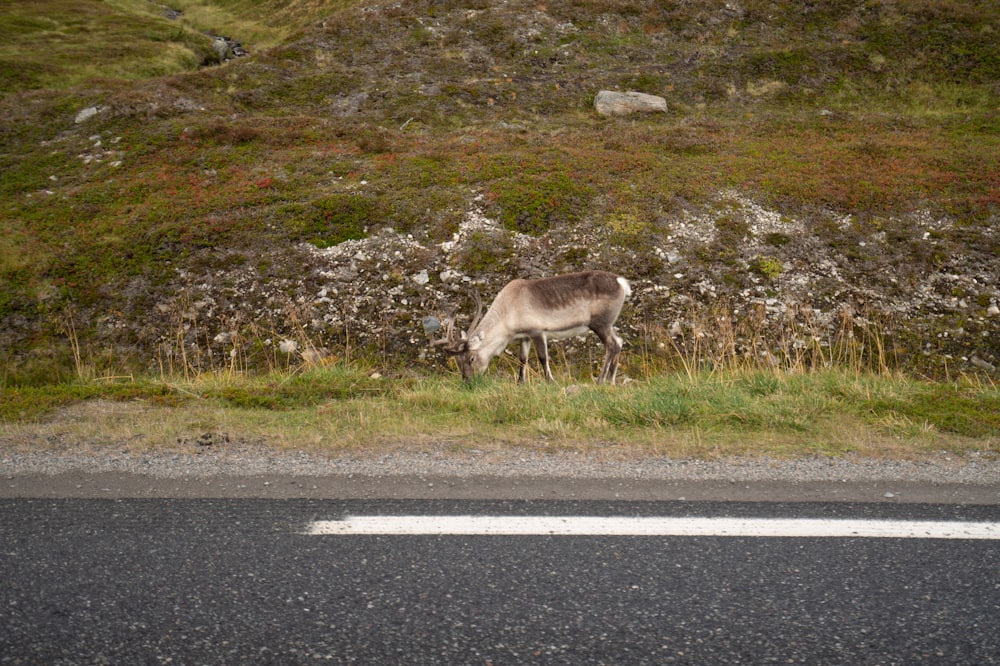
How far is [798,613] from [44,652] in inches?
144

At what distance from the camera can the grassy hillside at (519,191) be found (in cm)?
1209

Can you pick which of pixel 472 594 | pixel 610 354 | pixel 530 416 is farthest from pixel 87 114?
pixel 472 594

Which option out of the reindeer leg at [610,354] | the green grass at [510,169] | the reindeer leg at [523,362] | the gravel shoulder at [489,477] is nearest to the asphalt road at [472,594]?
the gravel shoulder at [489,477]

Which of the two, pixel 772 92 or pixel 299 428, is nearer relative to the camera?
pixel 299 428

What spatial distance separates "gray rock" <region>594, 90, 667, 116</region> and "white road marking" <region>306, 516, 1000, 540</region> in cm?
2240

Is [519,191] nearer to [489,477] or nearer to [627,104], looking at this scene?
[627,104]

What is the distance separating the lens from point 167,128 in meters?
20.9

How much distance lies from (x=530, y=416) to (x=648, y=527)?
2825mm

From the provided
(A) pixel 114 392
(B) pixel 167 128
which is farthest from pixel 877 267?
(B) pixel 167 128

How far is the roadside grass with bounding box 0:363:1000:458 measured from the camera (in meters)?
6.16

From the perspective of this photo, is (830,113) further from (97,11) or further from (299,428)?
(97,11)

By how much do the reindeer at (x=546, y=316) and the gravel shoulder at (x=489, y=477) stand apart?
4470mm

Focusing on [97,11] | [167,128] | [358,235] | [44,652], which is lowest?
[44,652]

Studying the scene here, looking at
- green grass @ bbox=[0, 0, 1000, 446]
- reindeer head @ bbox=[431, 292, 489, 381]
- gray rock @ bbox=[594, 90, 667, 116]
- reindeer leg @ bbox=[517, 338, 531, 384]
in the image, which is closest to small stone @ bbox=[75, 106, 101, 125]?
green grass @ bbox=[0, 0, 1000, 446]
